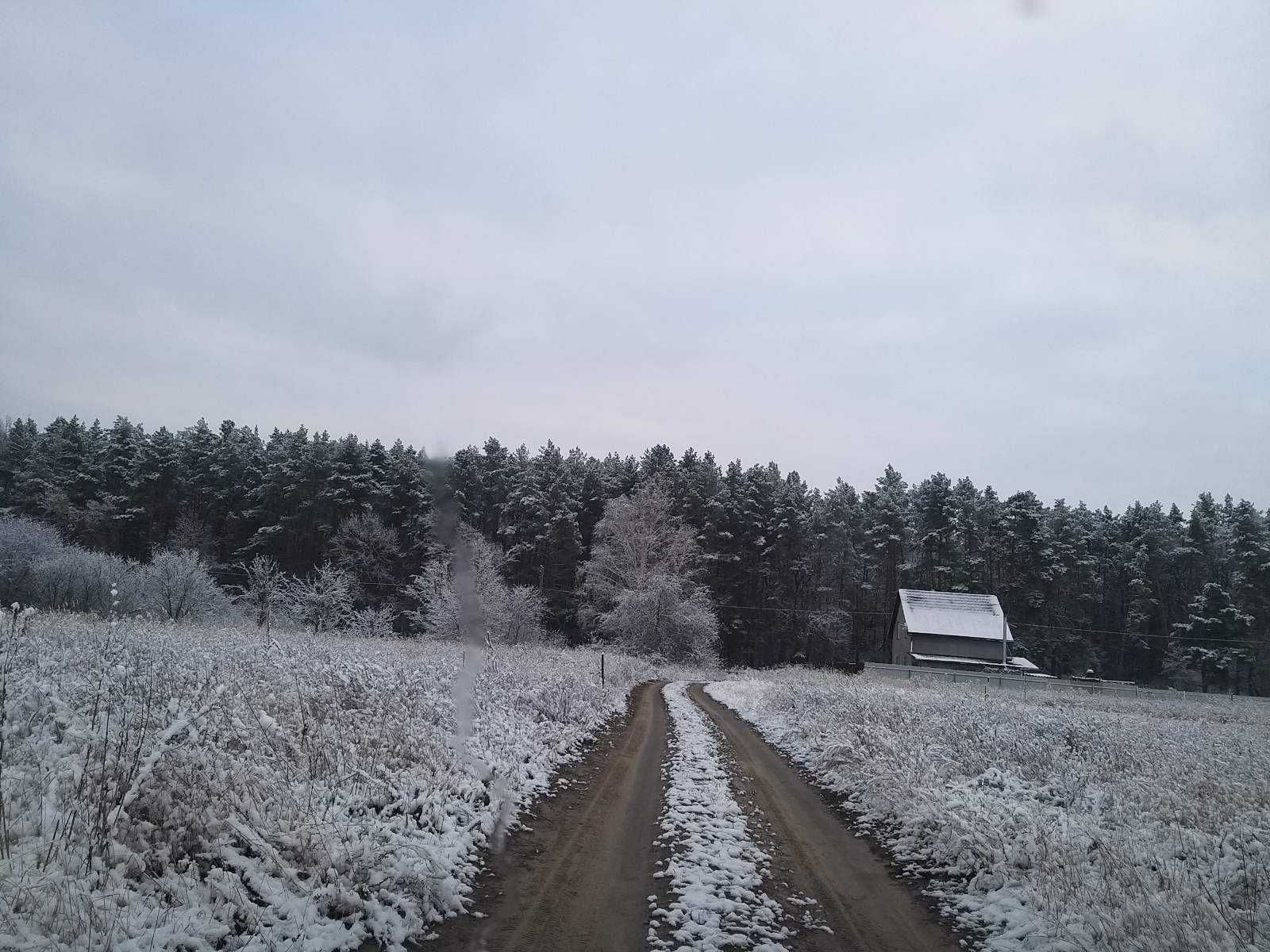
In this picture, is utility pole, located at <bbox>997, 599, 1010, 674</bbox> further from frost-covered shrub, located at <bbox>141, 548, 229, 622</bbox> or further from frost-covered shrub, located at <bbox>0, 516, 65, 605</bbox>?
frost-covered shrub, located at <bbox>0, 516, 65, 605</bbox>

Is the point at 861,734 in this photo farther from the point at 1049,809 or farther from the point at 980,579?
the point at 980,579

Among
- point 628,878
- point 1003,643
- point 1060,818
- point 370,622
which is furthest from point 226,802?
point 1003,643

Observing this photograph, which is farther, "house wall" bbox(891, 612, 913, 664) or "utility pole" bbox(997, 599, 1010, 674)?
"house wall" bbox(891, 612, 913, 664)

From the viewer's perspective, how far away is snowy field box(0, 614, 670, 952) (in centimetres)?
473

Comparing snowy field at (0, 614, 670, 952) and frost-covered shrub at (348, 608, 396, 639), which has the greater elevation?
snowy field at (0, 614, 670, 952)

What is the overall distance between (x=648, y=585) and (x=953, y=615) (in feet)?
77.7

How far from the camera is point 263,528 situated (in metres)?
55.8

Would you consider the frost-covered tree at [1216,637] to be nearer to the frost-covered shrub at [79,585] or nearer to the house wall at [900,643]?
the house wall at [900,643]

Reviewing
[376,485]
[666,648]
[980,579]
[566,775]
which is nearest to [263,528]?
[376,485]

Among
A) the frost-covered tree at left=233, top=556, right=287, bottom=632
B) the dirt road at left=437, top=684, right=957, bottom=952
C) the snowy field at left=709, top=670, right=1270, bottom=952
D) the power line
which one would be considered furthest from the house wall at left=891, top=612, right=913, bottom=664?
the frost-covered tree at left=233, top=556, right=287, bottom=632

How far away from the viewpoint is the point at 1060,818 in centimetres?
816

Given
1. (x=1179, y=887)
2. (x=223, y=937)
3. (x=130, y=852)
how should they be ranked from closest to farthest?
(x=223, y=937) → (x=130, y=852) → (x=1179, y=887)

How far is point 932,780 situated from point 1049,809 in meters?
1.65

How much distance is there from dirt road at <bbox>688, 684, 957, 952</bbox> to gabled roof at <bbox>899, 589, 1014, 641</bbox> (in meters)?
42.4
